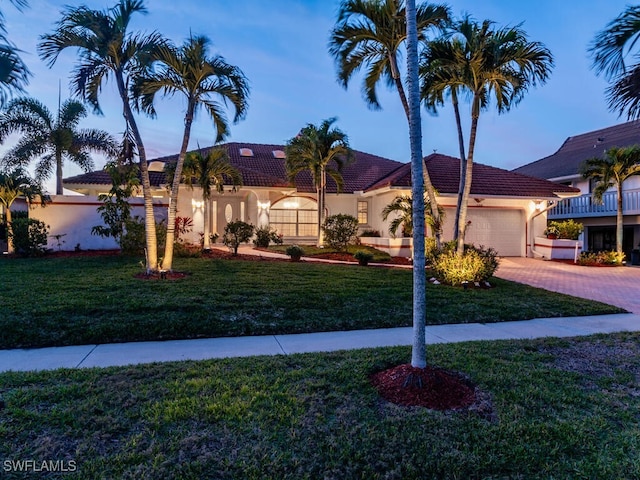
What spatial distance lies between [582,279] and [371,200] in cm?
1103

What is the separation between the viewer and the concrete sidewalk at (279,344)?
498 cm

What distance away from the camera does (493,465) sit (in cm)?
276

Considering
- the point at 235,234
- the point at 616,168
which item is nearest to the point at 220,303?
Result: the point at 235,234

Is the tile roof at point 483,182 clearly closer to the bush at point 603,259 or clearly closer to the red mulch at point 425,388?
the bush at point 603,259

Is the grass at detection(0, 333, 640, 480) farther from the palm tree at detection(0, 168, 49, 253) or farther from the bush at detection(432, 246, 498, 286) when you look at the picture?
the palm tree at detection(0, 168, 49, 253)

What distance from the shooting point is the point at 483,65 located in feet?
32.1

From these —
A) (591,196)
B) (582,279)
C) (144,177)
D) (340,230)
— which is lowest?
(582,279)

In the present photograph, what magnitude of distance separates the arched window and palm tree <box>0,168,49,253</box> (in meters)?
10.4

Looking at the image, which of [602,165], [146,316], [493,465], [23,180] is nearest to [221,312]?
[146,316]

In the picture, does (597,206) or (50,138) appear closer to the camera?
(50,138)

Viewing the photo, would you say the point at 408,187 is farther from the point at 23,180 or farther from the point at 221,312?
the point at 23,180

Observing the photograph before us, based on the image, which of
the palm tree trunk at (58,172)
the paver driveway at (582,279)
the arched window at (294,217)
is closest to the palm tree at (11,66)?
the paver driveway at (582,279)

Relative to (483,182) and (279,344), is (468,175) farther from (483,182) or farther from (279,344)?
(483,182)

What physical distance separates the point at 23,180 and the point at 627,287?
19.7m
